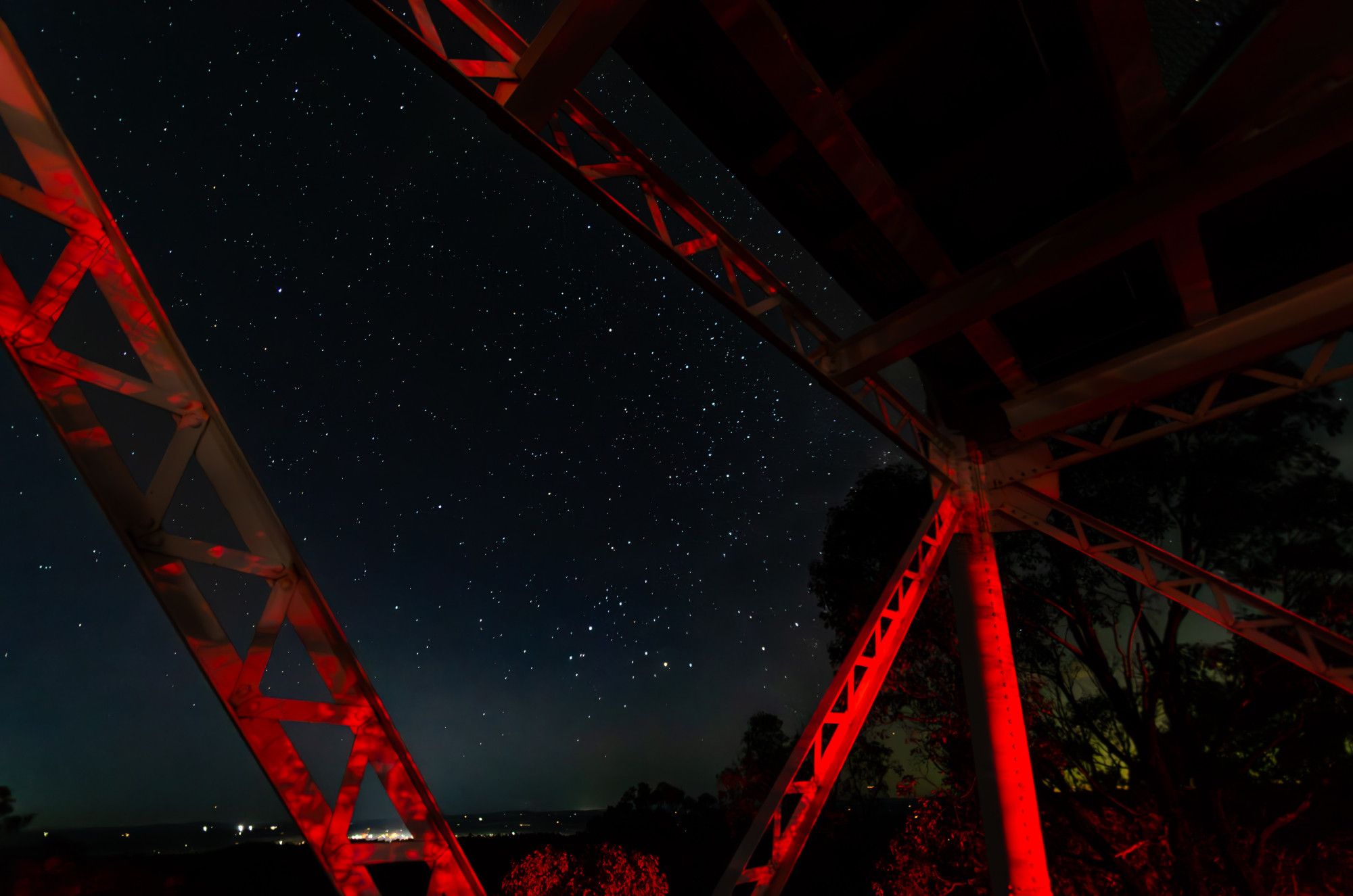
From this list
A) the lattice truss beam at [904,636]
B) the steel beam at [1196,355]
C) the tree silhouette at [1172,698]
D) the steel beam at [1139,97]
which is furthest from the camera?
the tree silhouette at [1172,698]

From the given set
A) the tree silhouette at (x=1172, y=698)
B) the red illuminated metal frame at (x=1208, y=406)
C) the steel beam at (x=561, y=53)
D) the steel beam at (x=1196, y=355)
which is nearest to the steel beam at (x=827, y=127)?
the steel beam at (x=561, y=53)

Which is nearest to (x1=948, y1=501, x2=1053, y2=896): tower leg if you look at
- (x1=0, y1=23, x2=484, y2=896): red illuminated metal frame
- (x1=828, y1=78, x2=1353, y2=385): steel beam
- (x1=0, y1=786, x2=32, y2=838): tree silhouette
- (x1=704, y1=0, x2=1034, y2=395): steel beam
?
(x1=828, y1=78, x2=1353, y2=385): steel beam

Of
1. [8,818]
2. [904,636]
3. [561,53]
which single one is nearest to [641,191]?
[561,53]

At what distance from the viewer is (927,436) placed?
5.67m

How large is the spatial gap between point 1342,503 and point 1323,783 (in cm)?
394

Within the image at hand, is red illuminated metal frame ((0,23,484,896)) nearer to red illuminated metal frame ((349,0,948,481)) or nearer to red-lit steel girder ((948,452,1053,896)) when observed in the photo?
red illuminated metal frame ((349,0,948,481))

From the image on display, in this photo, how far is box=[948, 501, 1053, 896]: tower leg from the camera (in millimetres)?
4512

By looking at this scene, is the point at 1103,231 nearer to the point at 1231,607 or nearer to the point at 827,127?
the point at 827,127

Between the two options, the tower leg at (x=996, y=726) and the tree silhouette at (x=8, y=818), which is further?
the tree silhouette at (x=8, y=818)

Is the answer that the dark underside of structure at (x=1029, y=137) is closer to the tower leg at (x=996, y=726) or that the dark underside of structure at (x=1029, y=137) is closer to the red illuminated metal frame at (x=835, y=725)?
the red illuminated metal frame at (x=835, y=725)

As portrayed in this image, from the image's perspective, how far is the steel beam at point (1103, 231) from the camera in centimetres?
268

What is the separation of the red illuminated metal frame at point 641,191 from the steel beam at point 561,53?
0.04 metres

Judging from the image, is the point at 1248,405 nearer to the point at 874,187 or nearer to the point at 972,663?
the point at 972,663

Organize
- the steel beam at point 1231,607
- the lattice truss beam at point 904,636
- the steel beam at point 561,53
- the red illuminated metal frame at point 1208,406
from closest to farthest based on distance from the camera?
the steel beam at point 561,53 → the lattice truss beam at point 904,636 → the red illuminated metal frame at point 1208,406 → the steel beam at point 1231,607
